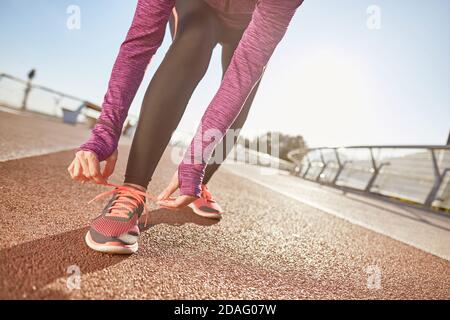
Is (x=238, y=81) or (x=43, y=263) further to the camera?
(x=238, y=81)

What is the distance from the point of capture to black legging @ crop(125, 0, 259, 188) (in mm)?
1179

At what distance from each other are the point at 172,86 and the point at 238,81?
262 millimetres

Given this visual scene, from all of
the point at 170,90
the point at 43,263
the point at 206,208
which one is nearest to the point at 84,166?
the point at 43,263

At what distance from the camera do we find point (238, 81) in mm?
1221

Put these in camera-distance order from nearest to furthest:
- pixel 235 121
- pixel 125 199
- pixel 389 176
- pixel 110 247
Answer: pixel 110 247
pixel 125 199
pixel 235 121
pixel 389 176

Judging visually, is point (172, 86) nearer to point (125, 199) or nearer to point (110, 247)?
point (125, 199)

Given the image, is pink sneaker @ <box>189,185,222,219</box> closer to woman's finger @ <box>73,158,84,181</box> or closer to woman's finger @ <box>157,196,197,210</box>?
woman's finger @ <box>157,196,197,210</box>

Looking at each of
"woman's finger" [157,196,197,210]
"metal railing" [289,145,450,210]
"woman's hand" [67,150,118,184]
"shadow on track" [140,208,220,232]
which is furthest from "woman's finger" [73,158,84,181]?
"metal railing" [289,145,450,210]

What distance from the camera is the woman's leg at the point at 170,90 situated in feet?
3.86

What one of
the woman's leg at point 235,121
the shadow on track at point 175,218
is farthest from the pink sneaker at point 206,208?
the woman's leg at point 235,121

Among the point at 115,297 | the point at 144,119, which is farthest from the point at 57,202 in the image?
the point at 115,297
